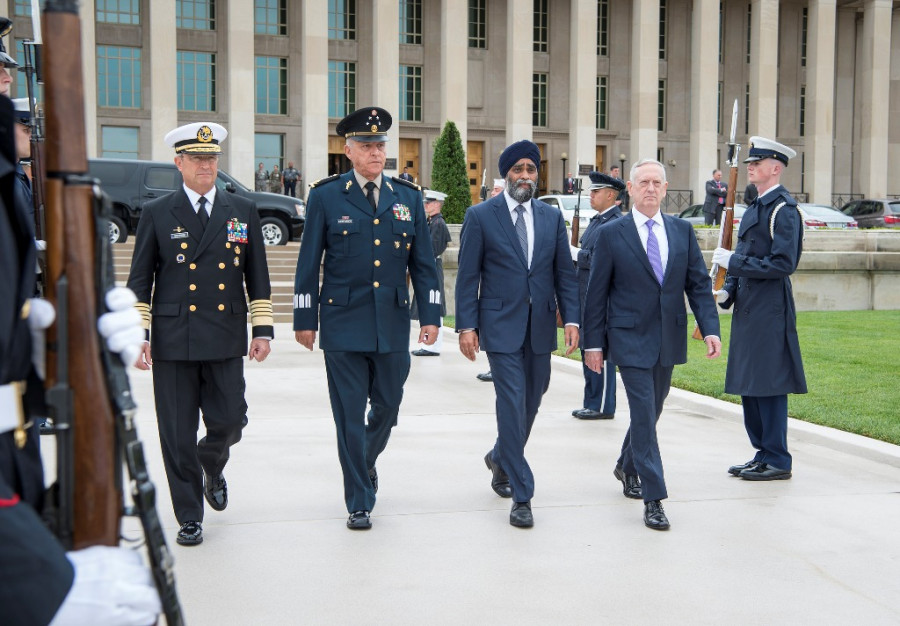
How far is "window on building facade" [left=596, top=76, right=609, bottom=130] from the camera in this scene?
50375 mm

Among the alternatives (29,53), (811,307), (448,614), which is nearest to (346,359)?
(448,614)

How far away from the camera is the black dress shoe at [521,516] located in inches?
227

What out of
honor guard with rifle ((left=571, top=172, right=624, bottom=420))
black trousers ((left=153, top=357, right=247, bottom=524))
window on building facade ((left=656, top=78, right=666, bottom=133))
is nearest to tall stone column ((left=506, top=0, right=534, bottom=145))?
window on building facade ((left=656, top=78, right=666, bottom=133))

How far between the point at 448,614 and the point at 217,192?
8.38 feet

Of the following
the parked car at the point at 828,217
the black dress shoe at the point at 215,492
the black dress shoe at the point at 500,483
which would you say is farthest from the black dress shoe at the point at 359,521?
the parked car at the point at 828,217

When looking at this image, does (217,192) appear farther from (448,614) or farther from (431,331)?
(448,614)

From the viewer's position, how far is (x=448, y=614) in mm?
4398

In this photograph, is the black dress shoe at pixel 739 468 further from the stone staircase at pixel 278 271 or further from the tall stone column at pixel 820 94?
the tall stone column at pixel 820 94

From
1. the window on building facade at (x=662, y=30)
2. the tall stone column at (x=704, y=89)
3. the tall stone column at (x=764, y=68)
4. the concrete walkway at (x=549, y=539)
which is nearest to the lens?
the concrete walkway at (x=549, y=539)

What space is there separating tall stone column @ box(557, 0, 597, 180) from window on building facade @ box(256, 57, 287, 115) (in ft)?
39.9

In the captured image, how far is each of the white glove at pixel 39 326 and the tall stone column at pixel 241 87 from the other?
129ft

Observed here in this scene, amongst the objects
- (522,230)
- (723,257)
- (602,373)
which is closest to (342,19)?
(602,373)

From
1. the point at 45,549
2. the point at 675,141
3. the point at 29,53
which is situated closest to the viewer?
the point at 45,549

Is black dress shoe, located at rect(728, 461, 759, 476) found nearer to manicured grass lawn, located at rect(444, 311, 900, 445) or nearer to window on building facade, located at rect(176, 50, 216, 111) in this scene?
manicured grass lawn, located at rect(444, 311, 900, 445)
